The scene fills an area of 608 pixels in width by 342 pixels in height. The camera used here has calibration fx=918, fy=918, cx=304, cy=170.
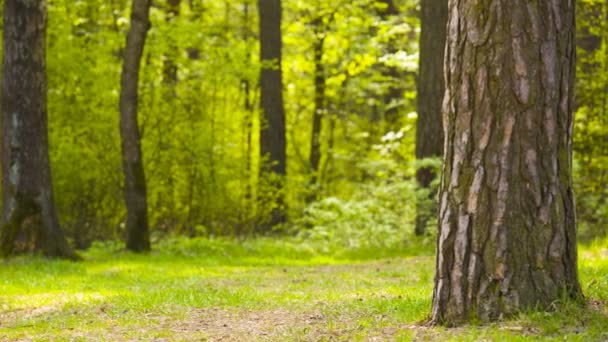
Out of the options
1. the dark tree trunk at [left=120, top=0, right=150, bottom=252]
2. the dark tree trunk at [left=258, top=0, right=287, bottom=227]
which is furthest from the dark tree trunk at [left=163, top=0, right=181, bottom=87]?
the dark tree trunk at [left=258, top=0, right=287, bottom=227]

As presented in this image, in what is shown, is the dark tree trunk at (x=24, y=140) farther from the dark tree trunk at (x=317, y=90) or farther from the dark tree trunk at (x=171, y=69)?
the dark tree trunk at (x=317, y=90)

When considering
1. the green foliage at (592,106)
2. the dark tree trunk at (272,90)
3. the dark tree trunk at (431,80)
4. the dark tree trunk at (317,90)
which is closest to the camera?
the dark tree trunk at (431,80)

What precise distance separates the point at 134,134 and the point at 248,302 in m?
7.30

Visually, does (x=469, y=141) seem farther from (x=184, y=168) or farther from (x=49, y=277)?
(x=184, y=168)

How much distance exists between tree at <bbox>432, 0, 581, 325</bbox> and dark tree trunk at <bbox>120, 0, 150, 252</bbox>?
9423 millimetres

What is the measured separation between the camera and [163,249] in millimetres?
16562

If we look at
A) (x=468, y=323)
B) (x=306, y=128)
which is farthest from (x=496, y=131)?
(x=306, y=128)

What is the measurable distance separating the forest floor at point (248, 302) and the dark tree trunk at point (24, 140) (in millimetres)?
490

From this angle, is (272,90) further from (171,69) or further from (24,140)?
(24,140)

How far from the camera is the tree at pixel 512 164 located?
6.41 m

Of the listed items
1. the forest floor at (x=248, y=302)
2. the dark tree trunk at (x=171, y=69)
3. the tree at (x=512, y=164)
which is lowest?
the forest floor at (x=248, y=302)

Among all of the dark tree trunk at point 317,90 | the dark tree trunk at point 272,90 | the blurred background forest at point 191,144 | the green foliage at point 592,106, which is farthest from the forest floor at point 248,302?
the dark tree trunk at point 317,90

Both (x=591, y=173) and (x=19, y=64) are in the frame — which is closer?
(x=19, y=64)

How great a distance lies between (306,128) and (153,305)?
2769 cm
